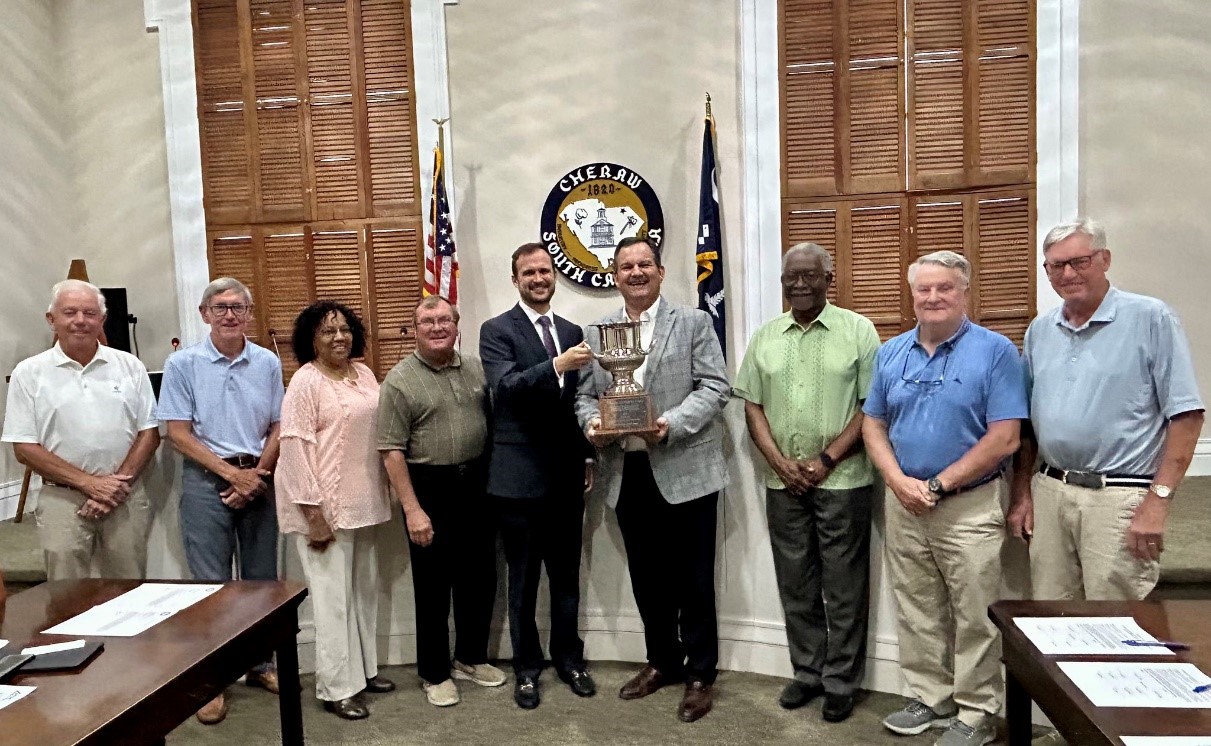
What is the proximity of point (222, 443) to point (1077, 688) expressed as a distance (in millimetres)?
2689

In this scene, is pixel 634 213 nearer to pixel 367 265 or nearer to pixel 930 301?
pixel 367 265

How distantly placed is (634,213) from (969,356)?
8.69 feet

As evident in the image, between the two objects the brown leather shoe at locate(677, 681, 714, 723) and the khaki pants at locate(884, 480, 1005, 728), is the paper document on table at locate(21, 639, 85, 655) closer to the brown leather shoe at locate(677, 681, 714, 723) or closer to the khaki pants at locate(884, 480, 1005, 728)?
the brown leather shoe at locate(677, 681, 714, 723)

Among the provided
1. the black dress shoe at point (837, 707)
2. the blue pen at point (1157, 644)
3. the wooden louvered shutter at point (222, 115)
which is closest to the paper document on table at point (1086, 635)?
the blue pen at point (1157, 644)

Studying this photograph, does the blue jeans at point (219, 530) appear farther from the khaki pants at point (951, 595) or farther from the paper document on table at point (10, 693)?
the khaki pants at point (951, 595)

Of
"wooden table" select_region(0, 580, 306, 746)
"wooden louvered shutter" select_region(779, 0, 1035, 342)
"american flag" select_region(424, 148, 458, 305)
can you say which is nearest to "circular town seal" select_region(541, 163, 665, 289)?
"american flag" select_region(424, 148, 458, 305)

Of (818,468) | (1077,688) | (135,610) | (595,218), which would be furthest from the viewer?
(595,218)

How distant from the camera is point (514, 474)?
9.61 feet

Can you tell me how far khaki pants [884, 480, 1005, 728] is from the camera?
2.50 m

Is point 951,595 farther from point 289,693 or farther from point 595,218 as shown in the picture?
point 595,218

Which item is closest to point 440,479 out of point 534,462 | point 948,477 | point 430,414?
point 430,414

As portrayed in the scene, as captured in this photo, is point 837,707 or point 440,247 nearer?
point 837,707

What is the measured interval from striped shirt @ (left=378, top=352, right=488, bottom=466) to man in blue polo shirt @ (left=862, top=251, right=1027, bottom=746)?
132 cm

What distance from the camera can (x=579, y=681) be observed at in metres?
3.09
